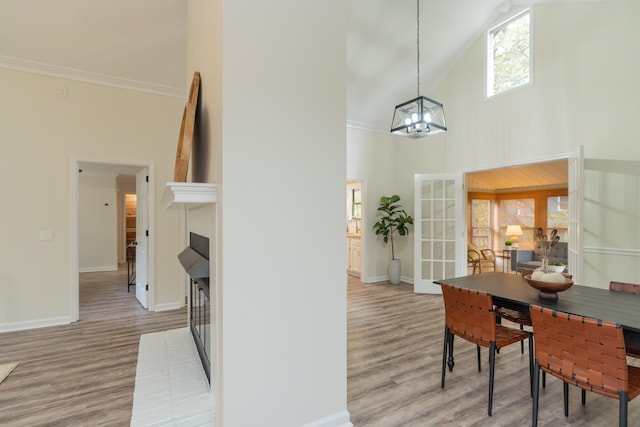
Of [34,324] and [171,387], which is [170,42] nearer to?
[171,387]

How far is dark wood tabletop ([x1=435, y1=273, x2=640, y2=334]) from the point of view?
71.1 inches

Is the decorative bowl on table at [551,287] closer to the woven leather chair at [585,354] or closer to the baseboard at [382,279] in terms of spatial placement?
the woven leather chair at [585,354]

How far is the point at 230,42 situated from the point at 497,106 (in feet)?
15.5

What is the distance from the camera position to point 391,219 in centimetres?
630

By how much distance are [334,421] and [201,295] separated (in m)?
1.30

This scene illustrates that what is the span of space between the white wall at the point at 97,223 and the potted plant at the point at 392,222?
274 inches

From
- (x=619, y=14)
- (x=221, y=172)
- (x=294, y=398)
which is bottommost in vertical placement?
(x=294, y=398)

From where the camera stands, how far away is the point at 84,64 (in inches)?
150

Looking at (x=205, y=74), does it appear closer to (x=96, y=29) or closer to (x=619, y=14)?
(x=96, y=29)

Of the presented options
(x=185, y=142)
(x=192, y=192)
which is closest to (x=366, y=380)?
(x=192, y=192)

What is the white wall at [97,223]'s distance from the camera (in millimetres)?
7906

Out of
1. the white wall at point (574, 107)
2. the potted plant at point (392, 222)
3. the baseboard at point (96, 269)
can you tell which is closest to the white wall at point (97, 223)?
the baseboard at point (96, 269)

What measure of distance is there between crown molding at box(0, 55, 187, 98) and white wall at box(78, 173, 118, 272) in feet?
16.5

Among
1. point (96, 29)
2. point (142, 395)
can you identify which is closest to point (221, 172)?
point (142, 395)
